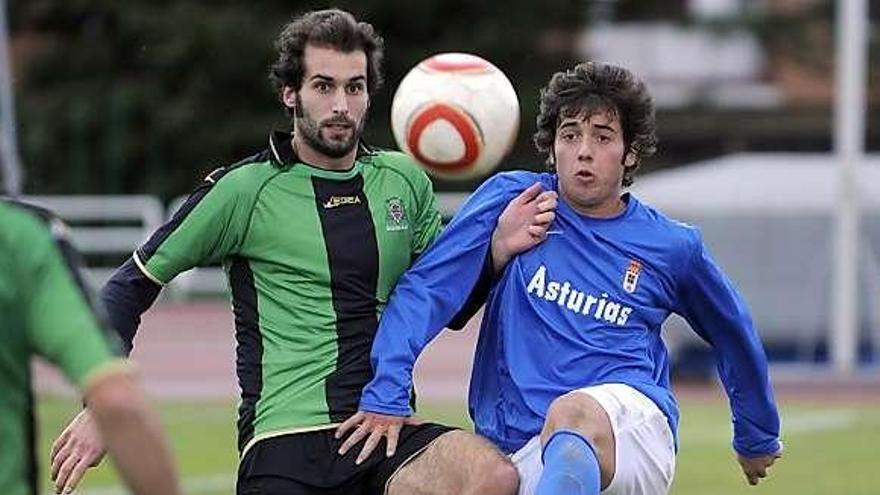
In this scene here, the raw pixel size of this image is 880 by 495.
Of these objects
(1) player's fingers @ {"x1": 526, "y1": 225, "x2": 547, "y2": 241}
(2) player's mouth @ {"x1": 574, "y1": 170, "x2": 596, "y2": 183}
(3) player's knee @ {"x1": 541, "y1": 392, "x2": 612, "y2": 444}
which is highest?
(2) player's mouth @ {"x1": 574, "y1": 170, "x2": 596, "y2": 183}

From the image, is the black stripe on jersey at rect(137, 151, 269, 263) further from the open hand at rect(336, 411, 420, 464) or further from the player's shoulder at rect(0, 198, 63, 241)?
the player's shoulder at rect(0, 198, 63, 241)

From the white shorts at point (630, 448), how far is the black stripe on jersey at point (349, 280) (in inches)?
20.2

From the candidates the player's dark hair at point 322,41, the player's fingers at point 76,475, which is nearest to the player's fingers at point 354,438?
the player's fingers at point 76,475

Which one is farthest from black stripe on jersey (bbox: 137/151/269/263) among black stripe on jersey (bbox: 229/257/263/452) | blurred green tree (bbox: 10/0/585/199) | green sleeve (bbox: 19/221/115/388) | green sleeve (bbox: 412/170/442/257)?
blurred green tree (bbox: 10/0/585/199)

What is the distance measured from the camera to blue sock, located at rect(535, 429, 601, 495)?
5.64 metres

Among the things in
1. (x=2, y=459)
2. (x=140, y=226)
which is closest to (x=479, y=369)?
(x=2, y=459)

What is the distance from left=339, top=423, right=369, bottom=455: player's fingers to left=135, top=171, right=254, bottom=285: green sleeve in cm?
66

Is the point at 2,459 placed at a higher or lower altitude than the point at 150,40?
higher

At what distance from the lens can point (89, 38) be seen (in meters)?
34.6

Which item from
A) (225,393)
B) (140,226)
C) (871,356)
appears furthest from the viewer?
(140,226)

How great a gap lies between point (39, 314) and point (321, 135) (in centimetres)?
226

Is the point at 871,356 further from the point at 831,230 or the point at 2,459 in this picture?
the point at 2,459

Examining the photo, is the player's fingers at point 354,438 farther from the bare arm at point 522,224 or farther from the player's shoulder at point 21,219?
the player's shoulder at point 21,219

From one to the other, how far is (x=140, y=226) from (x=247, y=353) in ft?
68.4
